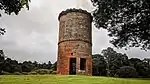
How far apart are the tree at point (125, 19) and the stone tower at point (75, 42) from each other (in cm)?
1533

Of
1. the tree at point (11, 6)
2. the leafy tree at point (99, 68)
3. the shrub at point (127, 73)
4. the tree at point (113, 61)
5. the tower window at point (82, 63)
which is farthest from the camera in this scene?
the tree at point (113, 61)

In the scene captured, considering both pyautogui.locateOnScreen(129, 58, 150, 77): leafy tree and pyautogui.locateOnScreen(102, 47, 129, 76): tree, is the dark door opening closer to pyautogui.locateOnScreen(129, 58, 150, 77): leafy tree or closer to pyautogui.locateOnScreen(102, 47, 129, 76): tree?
pyautogui.locateOnScreen(102, 47, 129, 76): tree

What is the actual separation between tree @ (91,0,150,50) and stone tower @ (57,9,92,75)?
50.3ft

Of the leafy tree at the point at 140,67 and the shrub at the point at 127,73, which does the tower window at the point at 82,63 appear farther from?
the leafy tree at the point at 140,67

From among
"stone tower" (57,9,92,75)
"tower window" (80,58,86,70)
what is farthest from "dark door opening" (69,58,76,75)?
"tower window" (80,58,86,70)

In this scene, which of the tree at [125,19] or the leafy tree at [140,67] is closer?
the tree at [125,19]

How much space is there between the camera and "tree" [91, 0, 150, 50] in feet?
48.4

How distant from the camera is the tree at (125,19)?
14753mm

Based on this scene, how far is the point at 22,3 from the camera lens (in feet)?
38.5

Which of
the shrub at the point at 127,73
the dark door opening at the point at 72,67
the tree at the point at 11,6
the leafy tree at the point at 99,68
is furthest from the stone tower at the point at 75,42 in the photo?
the leafy tree at the point at 99,68

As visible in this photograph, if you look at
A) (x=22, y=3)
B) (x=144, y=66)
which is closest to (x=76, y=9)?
(x=22, y=3)

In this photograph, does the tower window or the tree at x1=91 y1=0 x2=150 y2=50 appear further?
the tower window

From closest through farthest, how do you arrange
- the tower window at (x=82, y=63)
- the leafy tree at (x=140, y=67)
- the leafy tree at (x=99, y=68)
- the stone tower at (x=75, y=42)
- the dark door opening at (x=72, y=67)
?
the stone tower at (x=75, y=42)
the tower window at (x=82, y=63)
the dark door opening at (x=72, y=67)
the leafy tree at (x=99, y=68)
the leafy tree at (x=140, y=67)

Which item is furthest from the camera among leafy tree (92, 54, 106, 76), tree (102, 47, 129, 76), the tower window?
tree (102, 47, 129, 76)
